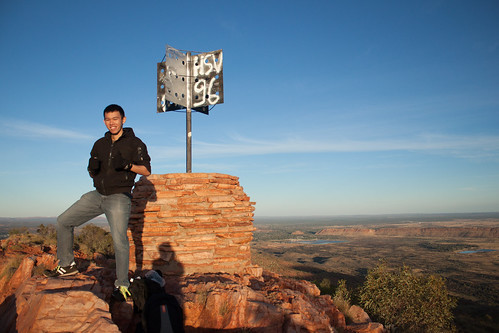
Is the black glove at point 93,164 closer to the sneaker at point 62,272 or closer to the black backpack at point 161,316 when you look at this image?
the sneaker at point 62,272

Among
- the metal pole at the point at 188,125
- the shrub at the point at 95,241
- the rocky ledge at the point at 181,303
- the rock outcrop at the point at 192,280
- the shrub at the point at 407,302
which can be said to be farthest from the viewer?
the shrub at the point at 407,302

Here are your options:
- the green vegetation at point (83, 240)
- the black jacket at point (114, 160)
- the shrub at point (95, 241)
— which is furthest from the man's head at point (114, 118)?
the shrub at point (95, 241)

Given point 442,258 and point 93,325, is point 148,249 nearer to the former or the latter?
point 93,325

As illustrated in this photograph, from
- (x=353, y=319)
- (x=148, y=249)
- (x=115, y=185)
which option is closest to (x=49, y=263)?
(x=148, y=249)

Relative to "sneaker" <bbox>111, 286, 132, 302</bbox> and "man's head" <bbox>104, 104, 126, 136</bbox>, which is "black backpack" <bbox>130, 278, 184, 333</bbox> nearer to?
"sneaker" <bbox>111, 286, 132, 302</bbox>

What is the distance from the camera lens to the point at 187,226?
7246mm

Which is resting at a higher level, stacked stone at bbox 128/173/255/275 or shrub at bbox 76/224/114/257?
stacked stone at bbox 128/173/255/275

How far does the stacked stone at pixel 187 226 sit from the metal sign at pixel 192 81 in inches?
121

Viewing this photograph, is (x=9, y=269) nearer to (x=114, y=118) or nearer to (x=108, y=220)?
(x=108, y=220)

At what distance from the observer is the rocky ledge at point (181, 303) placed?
4.05 metres

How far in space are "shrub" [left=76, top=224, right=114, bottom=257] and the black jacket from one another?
36.7ft

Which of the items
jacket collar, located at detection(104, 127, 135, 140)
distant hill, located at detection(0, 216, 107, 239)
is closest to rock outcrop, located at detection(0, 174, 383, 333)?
jacket collar, located at detection(104, 127, 135, 140)

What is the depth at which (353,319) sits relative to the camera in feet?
28.5

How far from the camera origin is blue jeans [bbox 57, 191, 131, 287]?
461 centimetres
